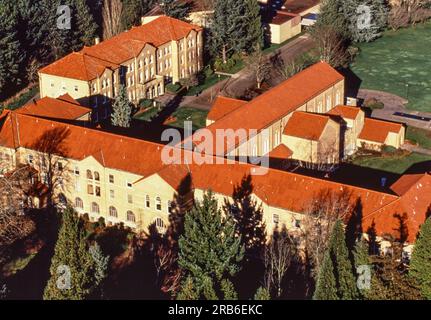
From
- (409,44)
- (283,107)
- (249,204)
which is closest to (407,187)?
(249,204)

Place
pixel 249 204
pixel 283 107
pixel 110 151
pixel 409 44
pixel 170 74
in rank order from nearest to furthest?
→ 1. pixel 249 204
2. pixel 110 151
3. pixel 283 107
4. pixel 170 74
5. pixel 409 44

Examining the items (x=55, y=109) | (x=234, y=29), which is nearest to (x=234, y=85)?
(x=234, y=29)

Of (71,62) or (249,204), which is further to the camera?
(71,62)

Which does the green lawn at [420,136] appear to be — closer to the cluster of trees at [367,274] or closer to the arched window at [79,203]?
the cluster of trees at [367,274]

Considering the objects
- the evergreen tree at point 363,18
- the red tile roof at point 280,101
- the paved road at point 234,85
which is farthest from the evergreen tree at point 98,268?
the evergreen tree at point 363,18

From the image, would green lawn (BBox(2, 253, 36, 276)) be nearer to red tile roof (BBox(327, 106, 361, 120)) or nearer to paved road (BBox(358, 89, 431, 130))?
red tile roof (BBox(327, 106, 361, 120))

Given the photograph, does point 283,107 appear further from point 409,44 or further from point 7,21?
point 409,44
